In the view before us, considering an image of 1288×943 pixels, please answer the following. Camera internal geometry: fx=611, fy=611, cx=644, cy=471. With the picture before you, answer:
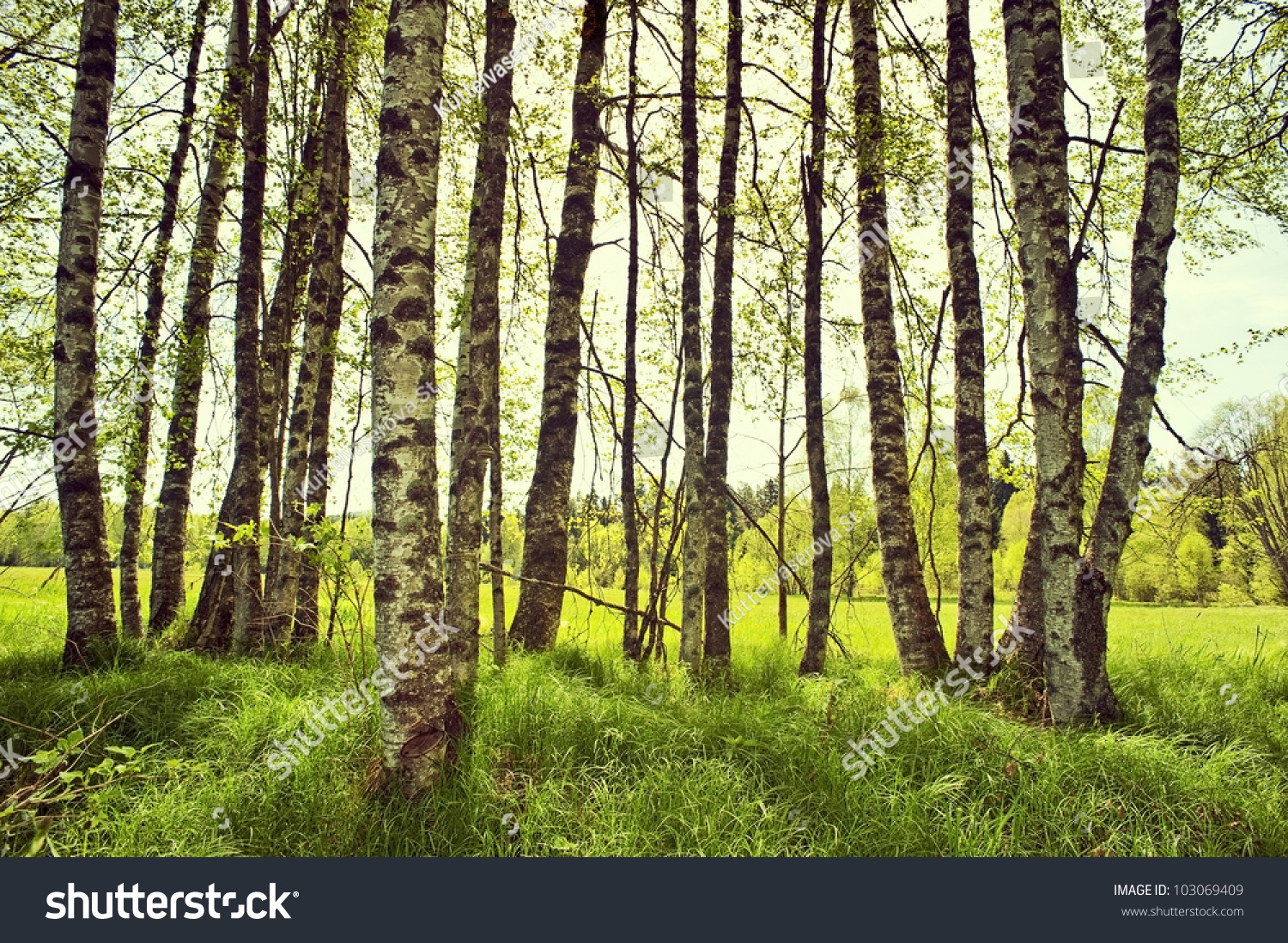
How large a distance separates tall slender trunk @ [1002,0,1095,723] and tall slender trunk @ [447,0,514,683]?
3953 millimetres

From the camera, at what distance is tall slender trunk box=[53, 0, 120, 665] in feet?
17.1

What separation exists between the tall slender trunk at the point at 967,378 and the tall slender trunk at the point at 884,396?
370 millimetres

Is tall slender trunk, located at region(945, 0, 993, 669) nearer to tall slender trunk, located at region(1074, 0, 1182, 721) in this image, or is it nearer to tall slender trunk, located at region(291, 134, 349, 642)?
tall slender trunk, located at region(1074, 0, 1182, 721)

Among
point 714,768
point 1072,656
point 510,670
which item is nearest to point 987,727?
point 1072,656

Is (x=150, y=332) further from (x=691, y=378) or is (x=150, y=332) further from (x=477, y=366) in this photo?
(x=691, y=378)

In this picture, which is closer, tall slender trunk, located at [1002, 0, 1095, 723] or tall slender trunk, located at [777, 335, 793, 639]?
tall slender trunk, located at [1002, 0, 1095, 723]

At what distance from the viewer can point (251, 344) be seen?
21.5 feet

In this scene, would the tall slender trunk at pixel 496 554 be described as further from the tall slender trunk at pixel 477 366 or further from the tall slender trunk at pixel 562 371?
the tall slender trunk at pixel 562 371

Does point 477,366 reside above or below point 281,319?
below

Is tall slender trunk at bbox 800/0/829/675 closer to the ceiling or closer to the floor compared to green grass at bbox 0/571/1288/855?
closer to the ceiling

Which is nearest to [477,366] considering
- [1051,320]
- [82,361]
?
[82,361]

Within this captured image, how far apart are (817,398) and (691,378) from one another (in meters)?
1.56

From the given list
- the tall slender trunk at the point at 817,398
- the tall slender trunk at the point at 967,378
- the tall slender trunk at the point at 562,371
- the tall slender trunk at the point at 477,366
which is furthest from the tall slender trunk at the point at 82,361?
the tall slender trunk at the point at 967,378

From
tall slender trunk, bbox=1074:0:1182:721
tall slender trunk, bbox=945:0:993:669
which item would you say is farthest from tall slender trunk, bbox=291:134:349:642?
tall slender trunk, bbox=1074:0:1182:721
